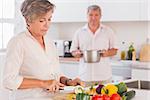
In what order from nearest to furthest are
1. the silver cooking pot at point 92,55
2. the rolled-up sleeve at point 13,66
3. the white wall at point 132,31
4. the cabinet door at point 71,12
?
1. the rolled-up sleeve at point 13,66
2. the silver cooking pot at point 92,55
3. the white wall at point 132,31
4. the cabinet door at point 71,12

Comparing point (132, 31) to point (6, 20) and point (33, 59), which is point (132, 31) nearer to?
point (6, 20)

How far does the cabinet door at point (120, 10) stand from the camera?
399 centimetres

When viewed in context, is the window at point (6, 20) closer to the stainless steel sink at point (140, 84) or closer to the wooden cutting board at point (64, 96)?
the stainless steel sink at point (140, 84)

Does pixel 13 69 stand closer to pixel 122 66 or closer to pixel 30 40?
pixel 30 40

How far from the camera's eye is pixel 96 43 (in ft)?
11.6

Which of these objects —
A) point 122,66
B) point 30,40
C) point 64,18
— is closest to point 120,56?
point 122,66

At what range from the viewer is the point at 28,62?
6.65ft

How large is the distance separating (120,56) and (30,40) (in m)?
2.36

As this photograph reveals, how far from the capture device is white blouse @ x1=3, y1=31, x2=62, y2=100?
1.90m

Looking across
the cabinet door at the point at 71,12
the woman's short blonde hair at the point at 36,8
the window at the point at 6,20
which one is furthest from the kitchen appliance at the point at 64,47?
the woman's short blonde hair at the point at 36,8

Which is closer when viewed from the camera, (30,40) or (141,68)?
(30,40)

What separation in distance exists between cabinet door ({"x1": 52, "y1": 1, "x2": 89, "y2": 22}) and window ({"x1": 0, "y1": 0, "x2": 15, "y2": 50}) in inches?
29.3

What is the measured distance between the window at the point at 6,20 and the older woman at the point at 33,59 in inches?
77.3

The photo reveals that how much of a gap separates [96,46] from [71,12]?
1032 mm
